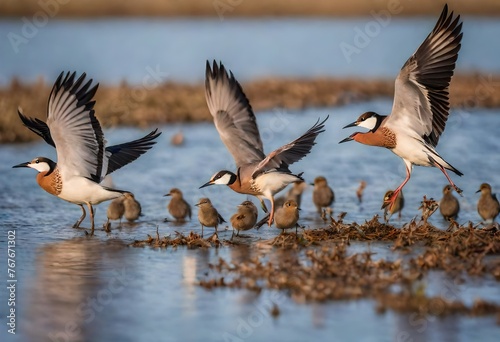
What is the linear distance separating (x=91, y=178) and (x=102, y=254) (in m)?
1.48

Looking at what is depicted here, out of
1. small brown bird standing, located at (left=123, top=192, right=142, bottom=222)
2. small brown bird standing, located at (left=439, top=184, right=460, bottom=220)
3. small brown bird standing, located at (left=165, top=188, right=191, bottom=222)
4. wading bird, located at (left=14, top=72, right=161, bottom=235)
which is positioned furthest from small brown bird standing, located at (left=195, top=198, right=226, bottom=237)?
small brown bird standing, located at (left=439, top=184, right=460, bottom=220)

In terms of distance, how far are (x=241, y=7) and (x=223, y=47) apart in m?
14.2

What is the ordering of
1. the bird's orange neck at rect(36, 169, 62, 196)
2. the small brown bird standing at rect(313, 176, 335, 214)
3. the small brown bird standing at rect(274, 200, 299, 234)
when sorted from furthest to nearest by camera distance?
the small brown bird standing at rect(313, 176, 335, 214) → the bird's orange neck at rect(36, 169, 62, 196) → the small brown bird standing at rect(274, 200, 299, 234)

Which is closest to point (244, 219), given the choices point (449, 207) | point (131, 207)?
point (131, 207)

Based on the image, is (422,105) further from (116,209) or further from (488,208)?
(116,209)

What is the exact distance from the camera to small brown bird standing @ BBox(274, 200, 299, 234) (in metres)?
9.63

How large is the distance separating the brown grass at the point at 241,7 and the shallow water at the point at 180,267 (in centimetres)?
2625

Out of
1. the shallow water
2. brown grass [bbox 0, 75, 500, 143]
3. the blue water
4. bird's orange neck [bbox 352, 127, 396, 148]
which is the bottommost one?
the shallow water

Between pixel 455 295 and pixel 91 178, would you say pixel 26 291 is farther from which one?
pixel 455 295

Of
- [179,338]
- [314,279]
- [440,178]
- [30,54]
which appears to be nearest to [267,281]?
[314,279]

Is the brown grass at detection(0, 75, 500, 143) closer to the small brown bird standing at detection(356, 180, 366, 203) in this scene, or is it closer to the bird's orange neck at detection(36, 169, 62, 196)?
the bird's orange neck at detection(36, 169, 62, 196)

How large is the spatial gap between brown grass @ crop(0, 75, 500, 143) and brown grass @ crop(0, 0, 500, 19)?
759 inches

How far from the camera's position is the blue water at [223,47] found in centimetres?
2694

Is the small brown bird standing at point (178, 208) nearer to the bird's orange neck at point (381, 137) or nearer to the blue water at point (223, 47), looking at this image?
the bird's orange neck at point (381, 137)
